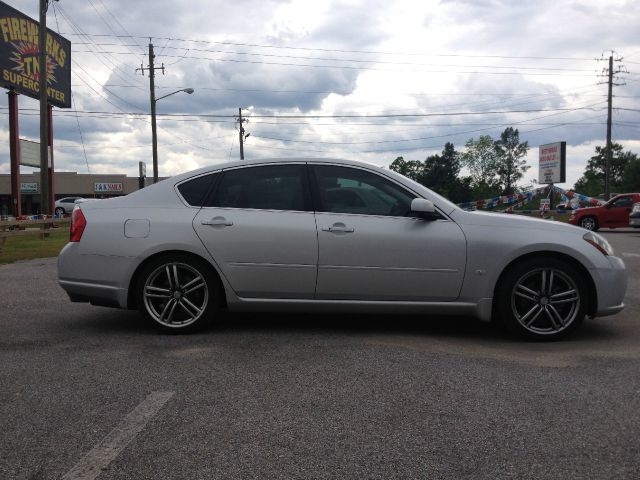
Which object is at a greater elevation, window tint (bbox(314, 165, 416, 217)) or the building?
the building

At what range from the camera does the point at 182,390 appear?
360 cm

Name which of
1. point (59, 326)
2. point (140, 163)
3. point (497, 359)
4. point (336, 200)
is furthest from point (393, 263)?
point (140, 163)

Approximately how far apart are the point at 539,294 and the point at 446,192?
113270mm

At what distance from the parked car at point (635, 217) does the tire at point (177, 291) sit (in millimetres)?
20375

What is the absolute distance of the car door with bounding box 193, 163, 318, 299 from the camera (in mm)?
4969

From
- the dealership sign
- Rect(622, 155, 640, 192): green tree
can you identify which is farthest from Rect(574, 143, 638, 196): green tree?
the dealership sign

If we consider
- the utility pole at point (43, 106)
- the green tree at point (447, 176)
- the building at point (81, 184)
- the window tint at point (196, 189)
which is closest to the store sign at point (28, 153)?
the utility pole at point (43, 106)

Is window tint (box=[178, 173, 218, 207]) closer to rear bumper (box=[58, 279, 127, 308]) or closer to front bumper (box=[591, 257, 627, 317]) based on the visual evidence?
rear bumper (box=[58, 279, 127, 308])

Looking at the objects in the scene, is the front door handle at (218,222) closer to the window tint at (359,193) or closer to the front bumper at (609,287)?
the window tint at (359,193)

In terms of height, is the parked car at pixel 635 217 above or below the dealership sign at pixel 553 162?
below

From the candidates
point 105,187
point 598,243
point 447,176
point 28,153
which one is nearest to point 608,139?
point 28,153

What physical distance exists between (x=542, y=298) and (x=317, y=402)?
2.39m

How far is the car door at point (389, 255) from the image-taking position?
4883mm

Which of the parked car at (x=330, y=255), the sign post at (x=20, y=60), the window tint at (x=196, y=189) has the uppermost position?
the sign post at (x=20, y=60)
